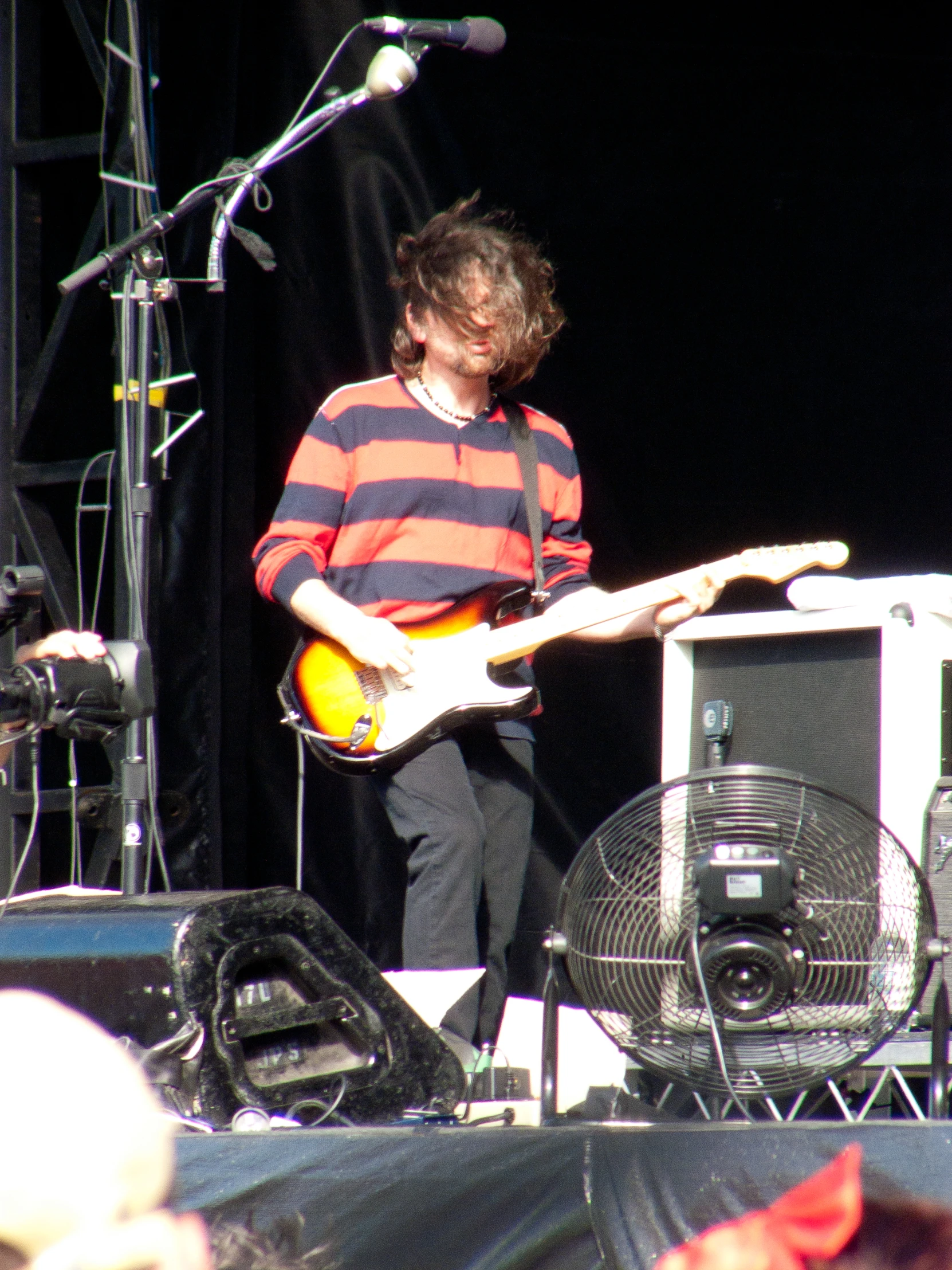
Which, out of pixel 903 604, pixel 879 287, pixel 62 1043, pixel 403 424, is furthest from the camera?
pixel 879 287

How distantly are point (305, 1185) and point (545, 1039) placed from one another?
469 mm

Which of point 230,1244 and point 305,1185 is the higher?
point 230,1244

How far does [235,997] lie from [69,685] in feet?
1.58

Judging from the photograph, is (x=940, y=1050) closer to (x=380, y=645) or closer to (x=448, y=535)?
(x=380, y=645)

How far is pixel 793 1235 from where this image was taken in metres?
0.56

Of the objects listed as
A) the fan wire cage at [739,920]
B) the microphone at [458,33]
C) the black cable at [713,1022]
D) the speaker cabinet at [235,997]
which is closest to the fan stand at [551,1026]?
the fan wire cage at [739,920]

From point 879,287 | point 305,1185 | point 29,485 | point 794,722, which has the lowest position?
point 305,1185

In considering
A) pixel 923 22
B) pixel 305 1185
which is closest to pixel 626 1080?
pixel 305 1185

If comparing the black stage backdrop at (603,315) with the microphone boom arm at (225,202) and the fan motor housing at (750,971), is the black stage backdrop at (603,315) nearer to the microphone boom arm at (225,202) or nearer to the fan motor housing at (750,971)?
the microphone boom arm at (225,202)

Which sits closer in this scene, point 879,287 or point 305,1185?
point 305,1185

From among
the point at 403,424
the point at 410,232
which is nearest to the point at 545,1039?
the point at 403,424

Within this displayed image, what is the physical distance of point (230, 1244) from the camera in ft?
3.33

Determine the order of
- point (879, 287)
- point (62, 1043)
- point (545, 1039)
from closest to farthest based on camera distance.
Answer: point (62, 1043) → point (545, 1039) → point (879, 287)

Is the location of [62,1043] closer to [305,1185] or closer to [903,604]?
[305,1185]
